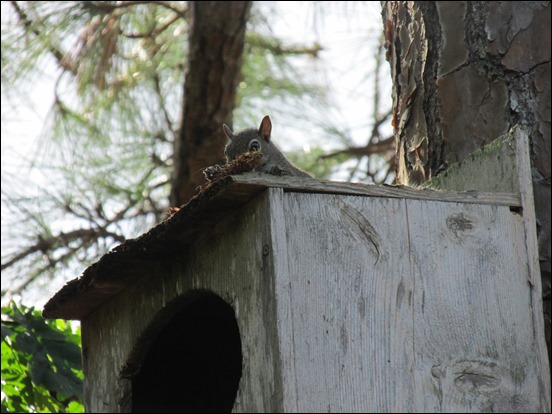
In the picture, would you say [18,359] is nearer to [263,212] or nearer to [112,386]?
[112,386]

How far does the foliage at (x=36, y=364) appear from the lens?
2.52m

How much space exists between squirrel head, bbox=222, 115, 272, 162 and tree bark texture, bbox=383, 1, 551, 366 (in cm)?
46

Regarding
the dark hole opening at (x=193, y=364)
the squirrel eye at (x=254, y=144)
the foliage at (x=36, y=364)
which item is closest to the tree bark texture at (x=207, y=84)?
the squirrel eye at (x=254, y=144)

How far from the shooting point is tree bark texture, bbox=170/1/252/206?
140 inches

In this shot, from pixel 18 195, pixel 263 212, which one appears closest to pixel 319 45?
pixel 18 195

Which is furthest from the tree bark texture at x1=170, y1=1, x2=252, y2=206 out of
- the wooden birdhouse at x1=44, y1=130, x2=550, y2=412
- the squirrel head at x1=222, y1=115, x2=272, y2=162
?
the wooden birdhouse at x1=44, y1=130, x2=550, y2=412

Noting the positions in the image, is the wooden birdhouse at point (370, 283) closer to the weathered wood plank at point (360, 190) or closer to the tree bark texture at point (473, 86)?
the weathered wood plank at point (360, 190)

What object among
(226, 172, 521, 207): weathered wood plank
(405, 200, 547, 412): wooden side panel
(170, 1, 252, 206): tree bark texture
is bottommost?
(405, 200, 547, 412): wooden side panel

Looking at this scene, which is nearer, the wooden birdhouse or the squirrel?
the wooden birdhouse

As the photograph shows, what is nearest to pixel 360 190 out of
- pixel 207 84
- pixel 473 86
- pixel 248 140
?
pixel 473 86

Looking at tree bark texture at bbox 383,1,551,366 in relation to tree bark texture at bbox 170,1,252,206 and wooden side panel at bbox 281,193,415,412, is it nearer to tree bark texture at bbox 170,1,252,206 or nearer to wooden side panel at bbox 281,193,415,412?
wooden side panel at bbox 281,193,415,412

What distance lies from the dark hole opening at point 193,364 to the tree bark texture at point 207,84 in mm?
1118

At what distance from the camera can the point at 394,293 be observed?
168 cm

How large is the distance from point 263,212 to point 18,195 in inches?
91.5
